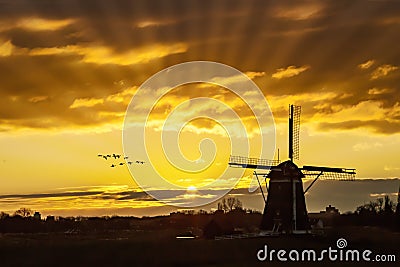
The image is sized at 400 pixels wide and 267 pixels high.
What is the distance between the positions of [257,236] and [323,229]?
14.7ft

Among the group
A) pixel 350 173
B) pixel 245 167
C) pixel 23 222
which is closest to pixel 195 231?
pixel 245 167

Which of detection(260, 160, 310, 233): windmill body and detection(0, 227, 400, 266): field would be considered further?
detection(260, 160, 310, 233): windmill body

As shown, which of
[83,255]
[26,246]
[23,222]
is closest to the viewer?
[83,255]

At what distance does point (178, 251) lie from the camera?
3959 cm

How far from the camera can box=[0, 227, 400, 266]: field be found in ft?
119

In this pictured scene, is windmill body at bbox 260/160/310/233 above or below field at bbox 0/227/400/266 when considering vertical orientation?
above

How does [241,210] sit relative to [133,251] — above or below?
above

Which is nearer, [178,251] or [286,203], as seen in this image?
[178,251]

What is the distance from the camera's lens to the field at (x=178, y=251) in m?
36.3

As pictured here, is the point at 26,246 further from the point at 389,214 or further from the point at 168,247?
the point at 389,214

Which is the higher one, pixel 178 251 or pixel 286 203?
pixel 286 203

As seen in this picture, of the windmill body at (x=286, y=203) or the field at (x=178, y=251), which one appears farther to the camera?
the windmill body at (x=286, y=203)

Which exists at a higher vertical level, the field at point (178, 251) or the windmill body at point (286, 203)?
the windmill body at point (286, 203)

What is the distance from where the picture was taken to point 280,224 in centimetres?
5038
